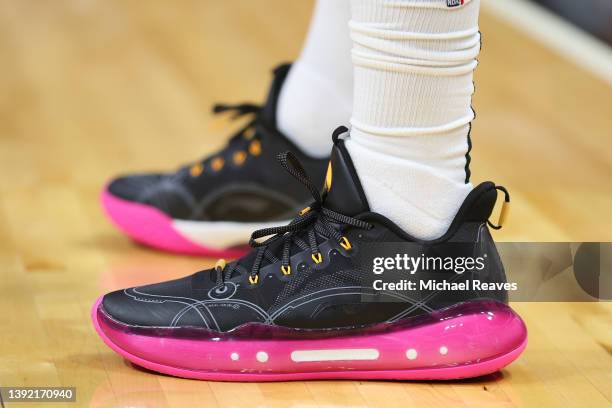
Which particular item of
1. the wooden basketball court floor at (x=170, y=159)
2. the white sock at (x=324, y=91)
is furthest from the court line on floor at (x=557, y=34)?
the white sock at (x=324, y=91)

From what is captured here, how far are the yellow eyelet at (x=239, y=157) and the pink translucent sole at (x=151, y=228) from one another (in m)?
0.11

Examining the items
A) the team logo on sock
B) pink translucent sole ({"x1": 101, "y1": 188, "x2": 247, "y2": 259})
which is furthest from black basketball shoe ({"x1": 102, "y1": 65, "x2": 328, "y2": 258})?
the team logo on sock

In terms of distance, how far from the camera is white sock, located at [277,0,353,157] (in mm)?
1340

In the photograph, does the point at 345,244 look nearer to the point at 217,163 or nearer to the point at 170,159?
the point at 217,163

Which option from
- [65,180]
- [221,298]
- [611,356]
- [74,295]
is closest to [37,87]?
[65,180]

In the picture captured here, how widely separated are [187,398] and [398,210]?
10.1 inches

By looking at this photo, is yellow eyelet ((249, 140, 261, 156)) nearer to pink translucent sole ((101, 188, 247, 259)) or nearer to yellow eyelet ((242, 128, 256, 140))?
yellow eyelet ((242, 128, 256, 140))

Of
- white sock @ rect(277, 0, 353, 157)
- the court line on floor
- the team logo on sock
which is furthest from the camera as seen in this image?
the court line on floor

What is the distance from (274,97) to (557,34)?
138 centimetres

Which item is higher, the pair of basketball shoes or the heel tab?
the heel tab

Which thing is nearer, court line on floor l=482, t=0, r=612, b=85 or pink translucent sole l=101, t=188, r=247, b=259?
pink translucent sole l=101, t=188, r=247, b=259

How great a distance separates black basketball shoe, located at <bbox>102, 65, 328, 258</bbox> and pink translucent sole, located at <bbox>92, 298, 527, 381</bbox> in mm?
352

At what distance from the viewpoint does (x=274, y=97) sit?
4.52 feet

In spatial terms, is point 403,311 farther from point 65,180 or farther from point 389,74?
point 65,180
